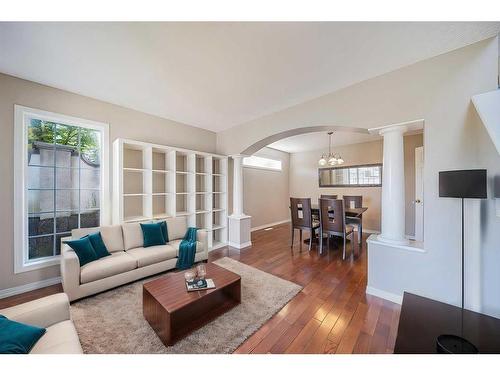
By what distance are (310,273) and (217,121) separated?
3261 mm

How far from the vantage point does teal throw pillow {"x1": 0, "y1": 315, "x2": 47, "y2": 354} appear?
0.99 metres

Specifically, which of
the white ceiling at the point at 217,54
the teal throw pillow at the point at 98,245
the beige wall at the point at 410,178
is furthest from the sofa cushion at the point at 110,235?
the beige wall at the point at 410,178

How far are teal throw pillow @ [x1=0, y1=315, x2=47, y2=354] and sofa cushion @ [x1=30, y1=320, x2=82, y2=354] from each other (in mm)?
39

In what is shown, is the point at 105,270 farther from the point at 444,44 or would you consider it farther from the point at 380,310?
the point at 444,44

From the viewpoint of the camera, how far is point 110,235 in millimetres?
2748

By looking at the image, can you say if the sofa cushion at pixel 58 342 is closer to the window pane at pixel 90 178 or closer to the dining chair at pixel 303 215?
the window pane at pixel 90 178

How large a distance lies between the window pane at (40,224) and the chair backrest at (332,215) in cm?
440

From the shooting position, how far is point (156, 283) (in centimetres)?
199

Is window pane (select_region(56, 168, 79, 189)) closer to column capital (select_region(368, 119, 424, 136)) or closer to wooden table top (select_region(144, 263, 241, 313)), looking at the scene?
wooden table top (select_region(144, 263, 241, 313))

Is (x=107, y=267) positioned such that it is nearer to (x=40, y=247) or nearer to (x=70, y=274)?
(x=70, y=274)

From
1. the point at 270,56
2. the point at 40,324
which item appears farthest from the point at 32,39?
the point at 40,324

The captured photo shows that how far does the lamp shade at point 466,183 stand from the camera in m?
1.54

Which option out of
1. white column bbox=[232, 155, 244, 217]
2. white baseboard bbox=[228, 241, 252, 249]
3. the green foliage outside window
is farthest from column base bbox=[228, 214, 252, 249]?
the green foliage outside window

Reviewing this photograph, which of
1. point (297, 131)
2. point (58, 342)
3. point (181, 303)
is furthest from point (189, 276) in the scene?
point (297, 131)
